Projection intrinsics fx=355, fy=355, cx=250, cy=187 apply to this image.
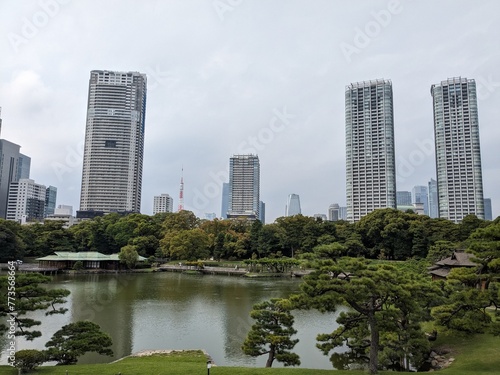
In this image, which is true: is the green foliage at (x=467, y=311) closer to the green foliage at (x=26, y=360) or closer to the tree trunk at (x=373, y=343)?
the tree trunk at (x=373, y=343)

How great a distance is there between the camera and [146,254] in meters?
52.5

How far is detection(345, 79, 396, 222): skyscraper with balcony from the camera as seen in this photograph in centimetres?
7394

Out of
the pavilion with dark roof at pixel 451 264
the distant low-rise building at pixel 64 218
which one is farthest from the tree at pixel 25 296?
the distant low-rise building at pixel 64 218

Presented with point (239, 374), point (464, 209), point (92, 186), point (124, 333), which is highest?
point (92, 186)

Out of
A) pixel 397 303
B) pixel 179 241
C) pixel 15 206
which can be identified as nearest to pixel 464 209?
pixel 179 241

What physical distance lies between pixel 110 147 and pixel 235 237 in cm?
5211

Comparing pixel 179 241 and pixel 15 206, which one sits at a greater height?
pixel 15 206

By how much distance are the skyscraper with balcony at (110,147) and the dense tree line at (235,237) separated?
32909mm

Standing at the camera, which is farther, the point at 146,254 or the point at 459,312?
the point at 146,254

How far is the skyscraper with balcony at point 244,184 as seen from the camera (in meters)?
126

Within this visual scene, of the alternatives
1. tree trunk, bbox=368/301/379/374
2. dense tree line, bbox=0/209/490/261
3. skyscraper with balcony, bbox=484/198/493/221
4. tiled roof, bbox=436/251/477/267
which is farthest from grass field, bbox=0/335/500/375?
skyscraper with balcony, bbox=484/198/493/221

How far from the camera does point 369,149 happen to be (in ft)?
247

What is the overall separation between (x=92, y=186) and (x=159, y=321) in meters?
78.3

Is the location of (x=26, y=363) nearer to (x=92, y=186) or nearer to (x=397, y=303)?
(x=397, y=303)
